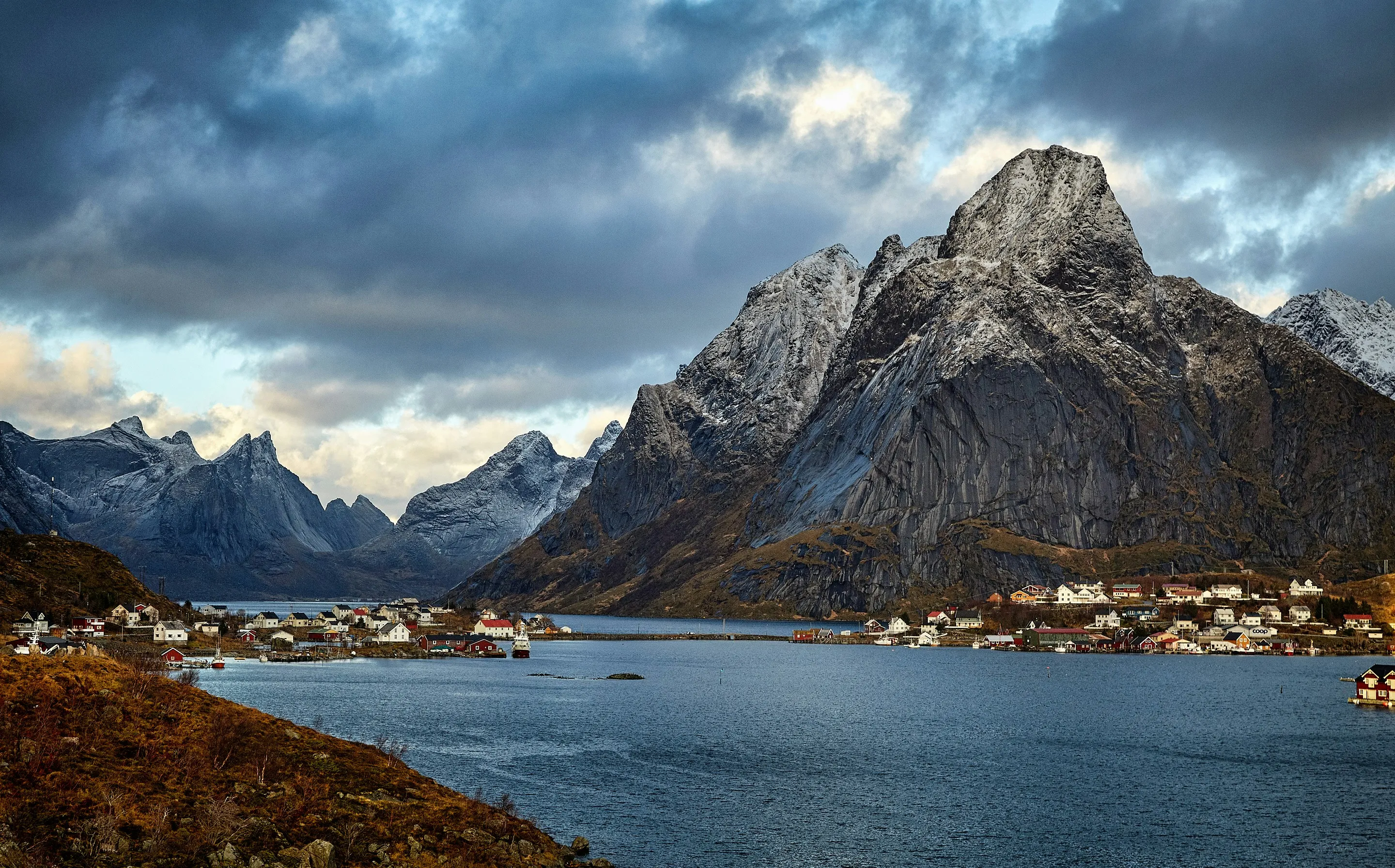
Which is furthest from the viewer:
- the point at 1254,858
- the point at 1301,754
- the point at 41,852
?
the point at 1301,754

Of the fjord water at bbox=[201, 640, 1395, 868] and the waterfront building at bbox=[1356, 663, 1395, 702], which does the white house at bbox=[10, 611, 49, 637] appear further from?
the waterfront building at bbox=[1356, 663, 1395, 702]

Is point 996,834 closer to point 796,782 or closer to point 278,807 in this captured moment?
point 796,782

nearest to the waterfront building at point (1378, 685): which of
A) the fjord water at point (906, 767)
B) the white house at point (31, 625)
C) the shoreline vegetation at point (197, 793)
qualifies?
the fjord water at point (906, 767)

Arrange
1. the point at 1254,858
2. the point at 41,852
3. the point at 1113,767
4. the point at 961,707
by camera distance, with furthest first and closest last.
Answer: the point at 961,707
the point at 1113,767
the point at 1254,858
the point at 41,852

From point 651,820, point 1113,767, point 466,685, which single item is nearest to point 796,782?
point 651,820

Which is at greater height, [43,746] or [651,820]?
[43,746]

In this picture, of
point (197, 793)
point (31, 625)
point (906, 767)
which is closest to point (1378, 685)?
point (906, 767)

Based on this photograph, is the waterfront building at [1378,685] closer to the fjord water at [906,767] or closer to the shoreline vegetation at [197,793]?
the fjord water at [906,767]
